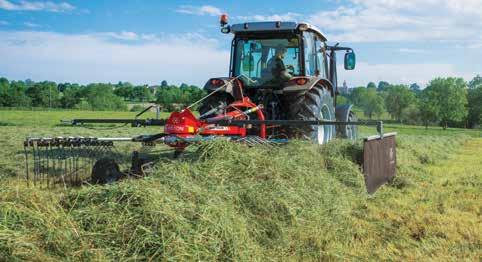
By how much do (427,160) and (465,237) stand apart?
5934 mm

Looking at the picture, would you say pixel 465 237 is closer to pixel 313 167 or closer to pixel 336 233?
pixel 336 233

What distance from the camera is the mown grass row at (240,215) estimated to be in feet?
9.02

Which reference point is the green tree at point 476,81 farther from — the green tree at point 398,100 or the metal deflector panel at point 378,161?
the metal deflector panel at point 378,161

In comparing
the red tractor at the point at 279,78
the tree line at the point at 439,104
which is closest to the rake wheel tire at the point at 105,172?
the red tractor at the point at 279,78

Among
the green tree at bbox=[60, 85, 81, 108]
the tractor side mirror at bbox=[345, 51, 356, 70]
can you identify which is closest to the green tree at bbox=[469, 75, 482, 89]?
the green tree at bbox=[60, 85, 81, 108]

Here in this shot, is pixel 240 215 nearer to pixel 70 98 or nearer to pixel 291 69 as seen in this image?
pixel 291 69

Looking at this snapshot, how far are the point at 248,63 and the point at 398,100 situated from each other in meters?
60.5

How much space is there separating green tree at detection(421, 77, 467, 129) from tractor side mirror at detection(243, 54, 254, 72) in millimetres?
48413

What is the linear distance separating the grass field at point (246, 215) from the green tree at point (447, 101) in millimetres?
50068

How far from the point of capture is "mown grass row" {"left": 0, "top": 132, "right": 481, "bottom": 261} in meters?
2.75

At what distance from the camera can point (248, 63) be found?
8.11 metres

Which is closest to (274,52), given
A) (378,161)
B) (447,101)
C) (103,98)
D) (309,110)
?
(309,110)

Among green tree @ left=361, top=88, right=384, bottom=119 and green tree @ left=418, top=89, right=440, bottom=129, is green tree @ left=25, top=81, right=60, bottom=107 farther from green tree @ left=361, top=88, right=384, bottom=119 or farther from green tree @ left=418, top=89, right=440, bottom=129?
green tree @ left=361, top=88, right=384, bottom=119

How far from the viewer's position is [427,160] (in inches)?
387
